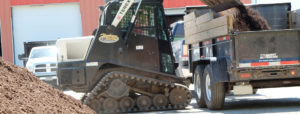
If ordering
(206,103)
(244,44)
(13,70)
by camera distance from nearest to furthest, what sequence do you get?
(13,70) < (244,44) < (206,103)

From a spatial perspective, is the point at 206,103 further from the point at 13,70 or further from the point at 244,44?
the point at 13,70

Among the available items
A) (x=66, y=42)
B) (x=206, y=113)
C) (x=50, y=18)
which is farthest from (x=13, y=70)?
(x=50, y=18)

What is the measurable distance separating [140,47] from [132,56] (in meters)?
0.30

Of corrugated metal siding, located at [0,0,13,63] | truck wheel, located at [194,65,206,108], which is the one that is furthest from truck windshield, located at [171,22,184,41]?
corrugated metal siding, located at [0,0,13,63]

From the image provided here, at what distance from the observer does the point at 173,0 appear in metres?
36.4

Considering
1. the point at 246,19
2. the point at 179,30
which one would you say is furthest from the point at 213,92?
the point at 179,30

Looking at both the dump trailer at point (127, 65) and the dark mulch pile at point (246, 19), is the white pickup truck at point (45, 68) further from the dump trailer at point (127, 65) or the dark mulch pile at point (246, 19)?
the dark mulch pile at point (246, 19)

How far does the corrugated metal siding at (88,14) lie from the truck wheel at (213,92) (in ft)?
79.6

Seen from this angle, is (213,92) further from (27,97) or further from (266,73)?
(27,97)

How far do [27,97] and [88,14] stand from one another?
30.3 meters

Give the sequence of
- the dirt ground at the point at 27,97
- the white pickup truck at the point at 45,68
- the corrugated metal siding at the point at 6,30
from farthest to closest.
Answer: the corrugated metal siding at the point at 6,30
the white pickup truck at the point at 45,68
the dirt ground at the point at 27,97

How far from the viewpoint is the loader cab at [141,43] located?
12.5 meters

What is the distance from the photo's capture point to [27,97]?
231 inches

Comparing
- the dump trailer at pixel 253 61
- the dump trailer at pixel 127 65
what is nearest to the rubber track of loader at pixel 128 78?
the dump trailer at pixel 127 65
